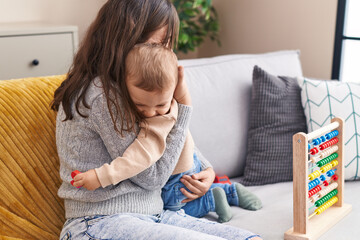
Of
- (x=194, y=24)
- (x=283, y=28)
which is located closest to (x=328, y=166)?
(x=283, y=28)

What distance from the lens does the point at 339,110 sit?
6.16ft

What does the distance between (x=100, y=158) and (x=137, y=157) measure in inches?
4.6

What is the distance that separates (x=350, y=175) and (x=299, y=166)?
22.3 inches

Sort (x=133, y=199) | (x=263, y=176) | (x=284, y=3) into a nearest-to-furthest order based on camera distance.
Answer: (x=133, y=199) → (x=263, y=176) → (x=284, y=3)

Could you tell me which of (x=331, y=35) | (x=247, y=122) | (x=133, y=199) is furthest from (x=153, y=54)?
(x=331, y=35)

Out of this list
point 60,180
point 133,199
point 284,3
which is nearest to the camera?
point 133,199

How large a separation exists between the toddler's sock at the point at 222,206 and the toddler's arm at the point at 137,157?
357 mm

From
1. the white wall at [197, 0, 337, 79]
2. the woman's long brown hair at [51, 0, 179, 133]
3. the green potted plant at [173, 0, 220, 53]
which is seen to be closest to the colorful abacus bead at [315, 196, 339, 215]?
the woman's long brown hair at [51, 0, 179, 133]

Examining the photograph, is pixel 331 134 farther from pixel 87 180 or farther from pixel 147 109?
pixel 87 180

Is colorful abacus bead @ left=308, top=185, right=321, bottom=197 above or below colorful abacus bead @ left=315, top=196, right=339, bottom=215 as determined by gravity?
above

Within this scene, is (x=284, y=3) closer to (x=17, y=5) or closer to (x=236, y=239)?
(x=17, y=5)

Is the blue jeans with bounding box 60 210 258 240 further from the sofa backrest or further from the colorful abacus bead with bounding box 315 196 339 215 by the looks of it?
the sofa backrest

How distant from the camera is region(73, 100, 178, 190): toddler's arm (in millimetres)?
1208

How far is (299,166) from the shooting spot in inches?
55.5
